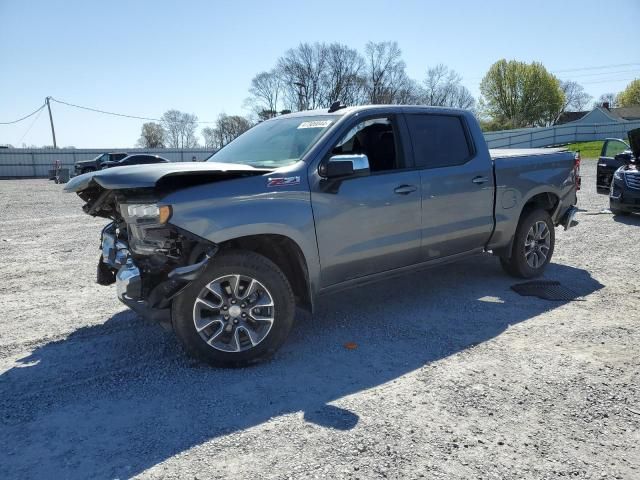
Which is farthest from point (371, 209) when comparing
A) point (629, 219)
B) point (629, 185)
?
point (629, 219)

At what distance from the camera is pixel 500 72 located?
258 ft

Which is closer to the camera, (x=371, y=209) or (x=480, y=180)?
(x=371, y=209)

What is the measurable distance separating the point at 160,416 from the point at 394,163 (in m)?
2.96

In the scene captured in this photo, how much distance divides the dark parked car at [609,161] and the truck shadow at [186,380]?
25.5 feet

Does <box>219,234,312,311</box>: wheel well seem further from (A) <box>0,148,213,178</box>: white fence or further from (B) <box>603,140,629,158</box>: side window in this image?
(A) <box>0,148,213,178</box>: white fence

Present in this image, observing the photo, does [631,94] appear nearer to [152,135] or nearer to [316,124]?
[152,135]

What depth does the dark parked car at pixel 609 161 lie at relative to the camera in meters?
11.6

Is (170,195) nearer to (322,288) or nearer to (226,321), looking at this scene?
(226,321)

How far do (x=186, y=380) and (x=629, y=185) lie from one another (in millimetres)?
9714

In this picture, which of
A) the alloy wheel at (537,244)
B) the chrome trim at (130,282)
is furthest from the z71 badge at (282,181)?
the alloy wheel at (537,244)

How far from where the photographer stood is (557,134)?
45000 mm

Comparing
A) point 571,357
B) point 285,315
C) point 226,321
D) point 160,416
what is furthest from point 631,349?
point 160,416

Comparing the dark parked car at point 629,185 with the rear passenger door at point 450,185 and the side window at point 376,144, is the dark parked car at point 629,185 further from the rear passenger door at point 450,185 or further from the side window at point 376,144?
the side window at point 376,144

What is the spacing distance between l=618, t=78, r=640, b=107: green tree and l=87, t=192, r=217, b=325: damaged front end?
4174 inches
